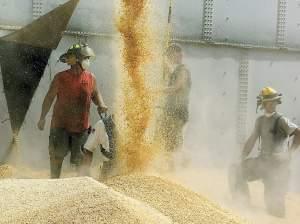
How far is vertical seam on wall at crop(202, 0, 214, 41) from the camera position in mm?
9406

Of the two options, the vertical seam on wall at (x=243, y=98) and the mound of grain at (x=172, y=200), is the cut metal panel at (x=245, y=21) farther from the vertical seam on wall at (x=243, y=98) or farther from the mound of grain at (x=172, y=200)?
the mound of grain at (x=172, y=200)

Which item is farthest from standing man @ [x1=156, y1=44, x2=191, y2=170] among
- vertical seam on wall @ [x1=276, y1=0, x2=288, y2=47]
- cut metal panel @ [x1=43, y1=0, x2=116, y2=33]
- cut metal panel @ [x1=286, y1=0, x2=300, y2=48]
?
cut metal panel @ [x1=286, y1=0, x2=300, y2=48]

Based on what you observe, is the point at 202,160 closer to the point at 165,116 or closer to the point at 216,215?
Answer: the point at 165,116

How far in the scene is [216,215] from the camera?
4.94 m

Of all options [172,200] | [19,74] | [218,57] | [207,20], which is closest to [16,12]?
[19,74]

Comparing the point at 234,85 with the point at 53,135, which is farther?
the point at 234,85

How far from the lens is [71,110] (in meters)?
7.68

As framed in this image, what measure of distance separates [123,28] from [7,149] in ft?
7.76

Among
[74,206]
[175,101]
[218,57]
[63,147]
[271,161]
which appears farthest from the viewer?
[218,57]

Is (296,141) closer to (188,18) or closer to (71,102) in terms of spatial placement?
(71,102)

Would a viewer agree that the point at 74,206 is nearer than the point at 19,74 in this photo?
Yes

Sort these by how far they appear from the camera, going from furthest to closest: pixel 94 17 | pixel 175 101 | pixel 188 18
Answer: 1. pixel 188 18
2. pixel 94 17
3. pixel 175 101

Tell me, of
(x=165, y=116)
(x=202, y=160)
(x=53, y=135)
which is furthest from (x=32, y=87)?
(x=202, y=160)

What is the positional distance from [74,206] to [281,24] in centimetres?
650
